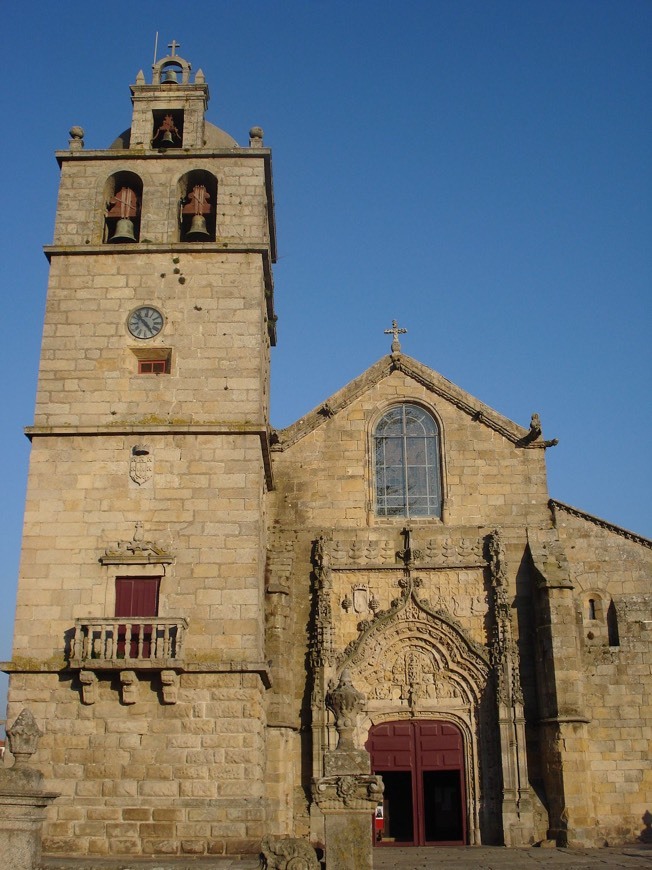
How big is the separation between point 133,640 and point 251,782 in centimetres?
323

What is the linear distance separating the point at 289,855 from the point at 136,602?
19.7 ft

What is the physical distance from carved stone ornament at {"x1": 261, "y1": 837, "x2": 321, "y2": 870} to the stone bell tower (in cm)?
303

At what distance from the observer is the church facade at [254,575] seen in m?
16.7

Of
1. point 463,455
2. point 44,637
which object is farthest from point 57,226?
point 463,455

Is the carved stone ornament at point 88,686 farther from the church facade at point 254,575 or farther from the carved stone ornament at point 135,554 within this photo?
the carved stone ornament at point 135,554

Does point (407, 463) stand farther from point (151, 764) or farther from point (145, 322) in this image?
point (151, 764)

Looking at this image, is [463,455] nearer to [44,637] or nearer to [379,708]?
[379,708]

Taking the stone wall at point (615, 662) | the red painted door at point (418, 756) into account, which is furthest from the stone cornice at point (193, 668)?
the stone wall at point (615, 662)

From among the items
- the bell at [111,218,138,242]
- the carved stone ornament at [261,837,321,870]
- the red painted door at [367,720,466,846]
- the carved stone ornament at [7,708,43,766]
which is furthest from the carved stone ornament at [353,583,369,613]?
the bell at [111,218,138,242]

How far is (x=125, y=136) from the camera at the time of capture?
849 inches

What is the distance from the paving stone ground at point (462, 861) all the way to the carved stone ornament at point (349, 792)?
7.27 ft

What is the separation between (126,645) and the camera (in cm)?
1656

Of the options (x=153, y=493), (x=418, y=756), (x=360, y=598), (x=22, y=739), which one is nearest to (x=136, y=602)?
(x=153, y=493)

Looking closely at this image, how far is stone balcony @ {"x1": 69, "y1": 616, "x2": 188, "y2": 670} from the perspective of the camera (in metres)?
16.5
